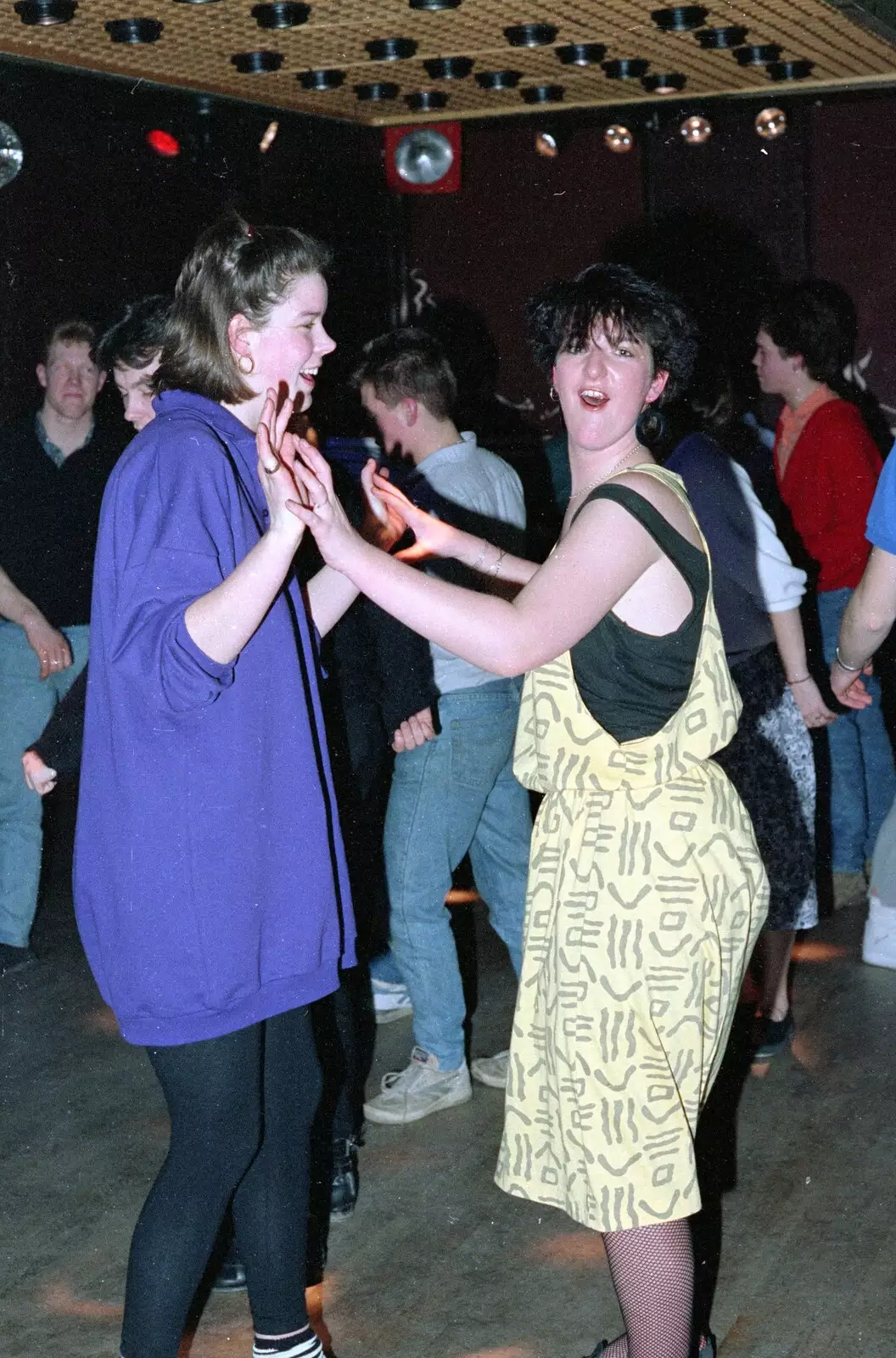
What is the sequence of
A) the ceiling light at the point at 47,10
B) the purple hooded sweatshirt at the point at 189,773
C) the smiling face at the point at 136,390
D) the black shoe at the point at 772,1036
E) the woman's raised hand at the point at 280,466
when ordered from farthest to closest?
the black shoe at the point at 772,1036 → the ceiling light at the point at 47,10 → the smiling face at the point at 136,390 → the purple hooded sweatshirt at the point at 189,773 → the woman's raised hand at the point at 280,466

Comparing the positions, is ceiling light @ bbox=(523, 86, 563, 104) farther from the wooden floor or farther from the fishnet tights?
the fishnet tights

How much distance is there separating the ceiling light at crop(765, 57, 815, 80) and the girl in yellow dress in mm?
2928

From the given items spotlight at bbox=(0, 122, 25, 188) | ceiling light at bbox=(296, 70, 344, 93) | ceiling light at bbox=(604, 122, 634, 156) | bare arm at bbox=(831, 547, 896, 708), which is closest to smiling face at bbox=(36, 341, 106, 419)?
spotlight at bbox=(0, 122, 25, 188)

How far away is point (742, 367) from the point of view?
5.76 m

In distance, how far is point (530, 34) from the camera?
3836 millimetres

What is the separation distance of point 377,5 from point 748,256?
8.61ft

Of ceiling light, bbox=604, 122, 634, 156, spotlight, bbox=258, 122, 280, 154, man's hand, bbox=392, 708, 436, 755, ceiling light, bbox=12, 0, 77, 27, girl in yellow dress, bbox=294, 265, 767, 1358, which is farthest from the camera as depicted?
ceiling light, bbox=604, 122, 634, 156

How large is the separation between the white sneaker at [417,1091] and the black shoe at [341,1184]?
39 cm

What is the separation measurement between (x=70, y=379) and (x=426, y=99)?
1616mm

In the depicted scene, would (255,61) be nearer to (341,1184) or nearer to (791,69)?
(791,69)

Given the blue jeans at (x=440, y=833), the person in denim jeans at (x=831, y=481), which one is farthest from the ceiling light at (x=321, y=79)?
the blue jeans at (x=440, y=833)

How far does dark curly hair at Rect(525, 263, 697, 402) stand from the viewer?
200cm

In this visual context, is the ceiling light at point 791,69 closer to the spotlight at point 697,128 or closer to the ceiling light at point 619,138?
the spotlight at point 697,128

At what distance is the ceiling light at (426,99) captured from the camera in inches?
195
